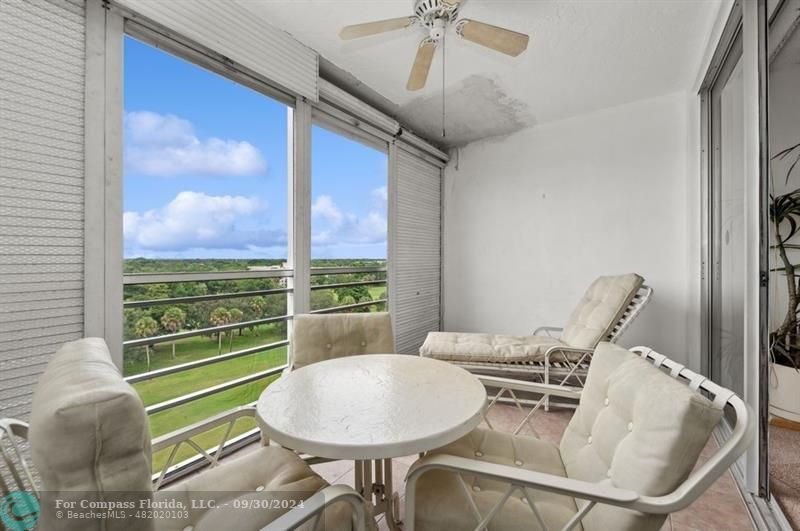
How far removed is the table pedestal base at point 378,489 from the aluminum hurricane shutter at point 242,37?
2.24 meters

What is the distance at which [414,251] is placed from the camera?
152 inches

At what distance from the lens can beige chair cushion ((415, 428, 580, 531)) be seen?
93 centimetres

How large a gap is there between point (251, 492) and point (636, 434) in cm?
112

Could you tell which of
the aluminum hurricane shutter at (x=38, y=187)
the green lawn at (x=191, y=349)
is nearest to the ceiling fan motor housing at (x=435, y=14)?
the aluminum hurricane shutter at (x=38, y=187)

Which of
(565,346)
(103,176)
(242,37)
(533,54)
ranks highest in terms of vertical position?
(533,54)

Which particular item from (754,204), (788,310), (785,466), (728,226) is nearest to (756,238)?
(754,204)

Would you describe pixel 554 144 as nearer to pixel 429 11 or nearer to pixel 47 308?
Result: pixel 429 11

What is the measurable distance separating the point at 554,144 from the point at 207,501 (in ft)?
13.0

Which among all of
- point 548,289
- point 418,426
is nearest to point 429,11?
point 418,426

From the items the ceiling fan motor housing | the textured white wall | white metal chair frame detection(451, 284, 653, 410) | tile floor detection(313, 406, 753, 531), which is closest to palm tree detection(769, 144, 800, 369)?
tile floor detection(313, 406, 753, 531)

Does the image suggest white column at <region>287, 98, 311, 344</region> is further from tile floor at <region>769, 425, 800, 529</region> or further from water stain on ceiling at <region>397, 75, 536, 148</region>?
tile floor at <region>769, 425, 800, 529</region>

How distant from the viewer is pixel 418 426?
949 mm

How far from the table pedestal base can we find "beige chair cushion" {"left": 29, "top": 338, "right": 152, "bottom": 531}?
72 cm

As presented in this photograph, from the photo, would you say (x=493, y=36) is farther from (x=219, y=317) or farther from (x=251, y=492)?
(x=219, y=317)
